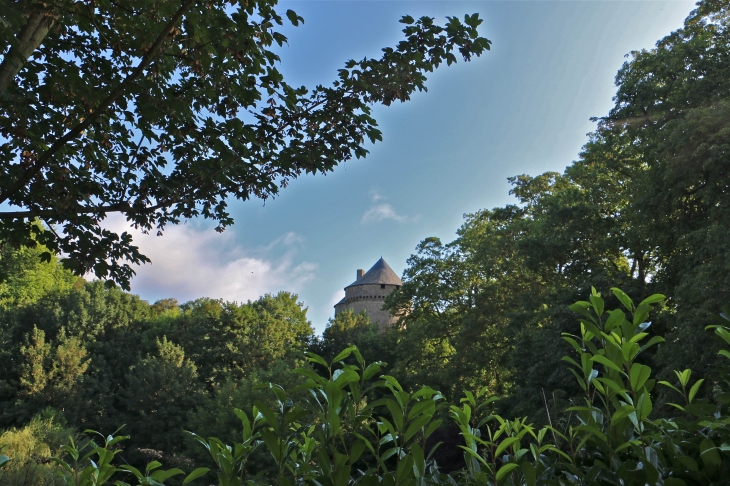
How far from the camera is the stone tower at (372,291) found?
52688mm

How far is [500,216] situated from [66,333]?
26.1 meters

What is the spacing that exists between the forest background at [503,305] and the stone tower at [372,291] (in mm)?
10873

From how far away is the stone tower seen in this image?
5269 cm

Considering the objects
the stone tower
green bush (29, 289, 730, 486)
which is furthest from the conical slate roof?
green bush (29, 289, 730, 486)

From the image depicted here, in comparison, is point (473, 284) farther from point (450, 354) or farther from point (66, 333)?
point (66, 333)

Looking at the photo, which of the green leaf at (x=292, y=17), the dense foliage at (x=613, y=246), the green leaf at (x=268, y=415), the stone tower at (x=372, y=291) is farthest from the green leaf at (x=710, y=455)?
the stone tower at (x=372, y=291)

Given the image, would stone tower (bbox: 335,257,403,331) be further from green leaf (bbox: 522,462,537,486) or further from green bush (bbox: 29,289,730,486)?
green leaf (bbox: 522,462,537,486)

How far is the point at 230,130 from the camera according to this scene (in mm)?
4887

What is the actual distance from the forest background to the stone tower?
10.9 m

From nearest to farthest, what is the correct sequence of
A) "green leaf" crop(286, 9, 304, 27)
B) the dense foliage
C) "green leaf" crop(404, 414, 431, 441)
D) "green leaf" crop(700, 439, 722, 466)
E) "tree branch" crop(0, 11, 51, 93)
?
"green leaf" crop(700, 439, 722, 466) < "green leaf" crop(404, 414, 431, 441) < "tree branch" crop(0, 11, 51, 93) < "green leaf" crop(286, 9, 304, 27) < the dense foliage

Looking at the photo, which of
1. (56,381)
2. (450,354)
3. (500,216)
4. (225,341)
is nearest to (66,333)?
(56,381)

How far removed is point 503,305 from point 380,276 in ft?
111

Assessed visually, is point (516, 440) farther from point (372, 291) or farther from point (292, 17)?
point (372, 291)

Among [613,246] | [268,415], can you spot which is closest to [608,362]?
[268,415]
